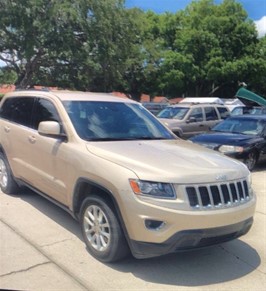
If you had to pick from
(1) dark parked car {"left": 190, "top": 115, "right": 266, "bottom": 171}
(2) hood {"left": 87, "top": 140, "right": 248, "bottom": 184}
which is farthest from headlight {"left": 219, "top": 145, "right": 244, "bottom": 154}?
(2) hood {"left": 87, "top": 140, "right": 248, "bottom": 184}

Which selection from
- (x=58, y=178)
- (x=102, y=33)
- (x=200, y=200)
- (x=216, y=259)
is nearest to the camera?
(x=200, y=200)

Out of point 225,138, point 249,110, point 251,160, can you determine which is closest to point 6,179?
point 225,138

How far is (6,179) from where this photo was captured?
664 cm

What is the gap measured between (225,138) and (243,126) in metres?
1.34

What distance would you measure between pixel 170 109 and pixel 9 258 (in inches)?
470

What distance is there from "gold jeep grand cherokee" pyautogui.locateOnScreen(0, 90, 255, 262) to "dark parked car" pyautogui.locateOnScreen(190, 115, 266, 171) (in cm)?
445

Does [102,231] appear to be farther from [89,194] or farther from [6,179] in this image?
[6,179]

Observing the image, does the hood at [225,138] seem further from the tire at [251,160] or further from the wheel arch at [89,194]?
the wheel arch at [89,194]

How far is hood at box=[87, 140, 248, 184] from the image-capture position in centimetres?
390

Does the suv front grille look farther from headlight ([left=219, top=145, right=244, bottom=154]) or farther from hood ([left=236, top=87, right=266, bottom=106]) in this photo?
hood ([left=236, top=87, right=266, bottom=106])

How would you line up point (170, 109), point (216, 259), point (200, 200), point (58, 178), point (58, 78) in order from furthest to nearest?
point (58, 78) < point (170, 109) < point (58, 178) < point (216, 259) < point (200, 200)

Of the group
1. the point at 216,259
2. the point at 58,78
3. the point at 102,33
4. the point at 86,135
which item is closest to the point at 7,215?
the point at 86,135

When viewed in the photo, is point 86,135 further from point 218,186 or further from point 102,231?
point 218,186

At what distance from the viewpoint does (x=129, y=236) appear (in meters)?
3.91
